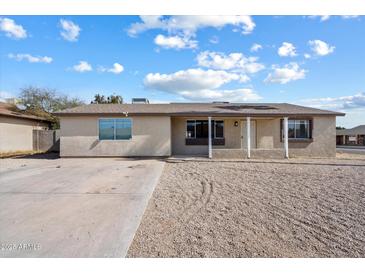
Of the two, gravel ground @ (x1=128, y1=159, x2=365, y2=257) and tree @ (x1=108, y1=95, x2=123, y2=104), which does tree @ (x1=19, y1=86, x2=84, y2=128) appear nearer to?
tree @ (x1=108, y1=95, x2=123, y2=104)

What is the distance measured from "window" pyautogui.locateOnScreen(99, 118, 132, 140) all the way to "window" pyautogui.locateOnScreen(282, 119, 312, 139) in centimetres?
1016

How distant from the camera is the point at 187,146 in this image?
16.2m

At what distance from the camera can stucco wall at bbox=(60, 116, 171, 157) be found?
14734mm

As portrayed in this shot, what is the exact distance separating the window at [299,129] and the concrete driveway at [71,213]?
1069 centimetres

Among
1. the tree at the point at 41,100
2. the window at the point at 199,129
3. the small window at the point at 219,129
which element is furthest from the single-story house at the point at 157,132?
the tree at the point at 41,100

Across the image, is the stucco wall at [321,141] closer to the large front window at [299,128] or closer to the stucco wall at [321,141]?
the stucco wall at [321,141]

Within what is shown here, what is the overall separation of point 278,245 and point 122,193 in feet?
14.0

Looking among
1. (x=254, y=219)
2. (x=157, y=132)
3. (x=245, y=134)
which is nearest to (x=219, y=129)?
(x=245, y=134)

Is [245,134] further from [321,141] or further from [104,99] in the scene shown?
[104,99]

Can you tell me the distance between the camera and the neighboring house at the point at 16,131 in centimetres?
1812

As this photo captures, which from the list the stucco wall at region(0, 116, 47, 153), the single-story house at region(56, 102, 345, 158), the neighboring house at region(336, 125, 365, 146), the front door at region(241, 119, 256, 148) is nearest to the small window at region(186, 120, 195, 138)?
the single-story house at region(56, 102, 345, 158)

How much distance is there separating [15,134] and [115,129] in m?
9.98

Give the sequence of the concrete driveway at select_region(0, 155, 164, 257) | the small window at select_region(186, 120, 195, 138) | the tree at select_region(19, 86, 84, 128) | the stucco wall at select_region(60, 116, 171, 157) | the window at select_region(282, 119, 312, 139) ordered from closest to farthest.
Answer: the concrete driveway at select_region(0, 155, 164, 257), the stucco wall at select_region(60, 116, 171, 157), the window at select_region(282, 119, 312, 139), the small window at select_region(186, 120, 195, 138), the tree at select_region(19, 86, 84, 128)
